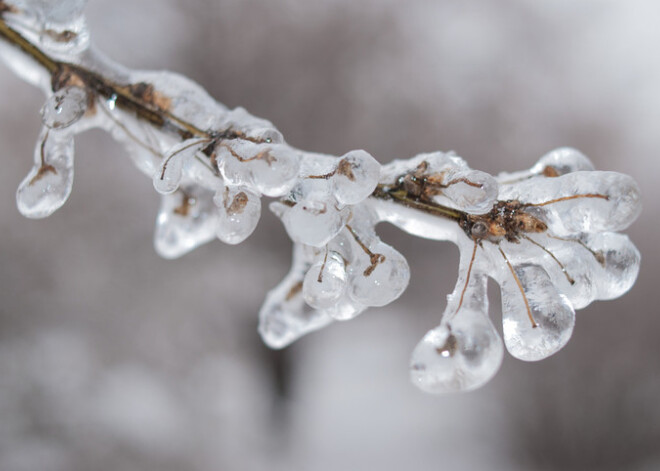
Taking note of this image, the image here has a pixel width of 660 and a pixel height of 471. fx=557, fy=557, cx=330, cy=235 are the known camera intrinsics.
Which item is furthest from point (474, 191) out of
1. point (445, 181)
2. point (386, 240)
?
point (386, 240)

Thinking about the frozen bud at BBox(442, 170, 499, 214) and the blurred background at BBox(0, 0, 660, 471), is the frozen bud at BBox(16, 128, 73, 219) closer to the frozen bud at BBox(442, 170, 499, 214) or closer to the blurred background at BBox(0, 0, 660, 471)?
the frozen bud at BBox(442, 170, 499, 214)

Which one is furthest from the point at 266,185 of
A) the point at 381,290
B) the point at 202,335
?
the point at 202,335

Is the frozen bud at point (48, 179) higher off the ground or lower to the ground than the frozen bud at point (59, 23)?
lower

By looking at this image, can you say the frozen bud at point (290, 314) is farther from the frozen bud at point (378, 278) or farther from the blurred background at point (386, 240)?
the blurred background at point (386, 240)

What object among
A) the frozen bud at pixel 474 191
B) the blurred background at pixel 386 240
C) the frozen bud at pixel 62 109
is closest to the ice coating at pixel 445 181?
the frozen bud at pixel 474 191

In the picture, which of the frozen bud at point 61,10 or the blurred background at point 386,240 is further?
the blurred background at point 386,240

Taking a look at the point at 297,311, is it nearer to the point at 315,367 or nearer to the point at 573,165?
the point at 573,165
